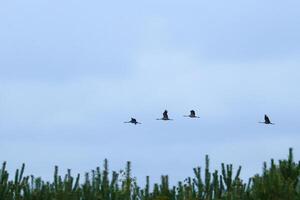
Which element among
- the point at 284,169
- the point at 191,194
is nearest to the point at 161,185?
the point at 191,194

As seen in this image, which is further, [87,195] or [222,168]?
[222,168]

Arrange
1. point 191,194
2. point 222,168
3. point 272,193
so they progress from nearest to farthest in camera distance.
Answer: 1. point 272,193
2. point 191,194
3. point 222,168

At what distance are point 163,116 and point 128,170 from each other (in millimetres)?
4674

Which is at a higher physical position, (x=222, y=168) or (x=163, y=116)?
(x=163, y=116)

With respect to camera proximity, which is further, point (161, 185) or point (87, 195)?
point (161, 185)

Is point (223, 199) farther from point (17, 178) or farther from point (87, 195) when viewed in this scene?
point (17, 178)

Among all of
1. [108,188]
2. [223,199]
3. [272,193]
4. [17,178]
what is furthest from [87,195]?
[272,193]

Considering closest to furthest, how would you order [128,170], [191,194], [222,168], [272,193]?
[272,193] → [191,194] → [222,168] → [128,170]

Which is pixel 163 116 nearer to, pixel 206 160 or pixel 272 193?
pixel 206 160

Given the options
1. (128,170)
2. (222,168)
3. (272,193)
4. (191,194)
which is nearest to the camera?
(272,193)

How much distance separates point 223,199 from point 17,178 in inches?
205

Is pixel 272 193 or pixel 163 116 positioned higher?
pixel 163 116

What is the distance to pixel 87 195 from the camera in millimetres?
18250

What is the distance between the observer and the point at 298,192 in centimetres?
1800
